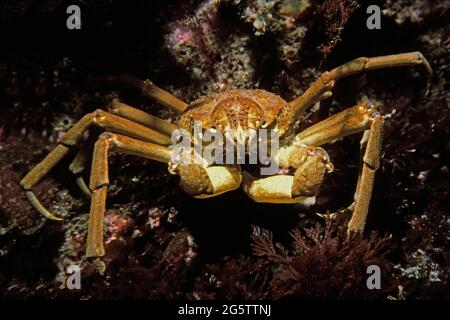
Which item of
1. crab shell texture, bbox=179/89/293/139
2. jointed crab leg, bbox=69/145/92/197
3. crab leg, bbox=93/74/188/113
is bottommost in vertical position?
jointed crab leg, bbox=69/145/92/197

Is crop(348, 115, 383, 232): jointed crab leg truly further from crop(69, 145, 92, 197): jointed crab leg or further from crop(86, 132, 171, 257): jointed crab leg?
crop(69, 145, 92, 197): jointed crab leg

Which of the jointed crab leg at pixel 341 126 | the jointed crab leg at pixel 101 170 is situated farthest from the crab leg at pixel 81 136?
the jointed crab leg at pixel 341 126

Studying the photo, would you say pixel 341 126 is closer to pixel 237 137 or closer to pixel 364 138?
pixel 364 138

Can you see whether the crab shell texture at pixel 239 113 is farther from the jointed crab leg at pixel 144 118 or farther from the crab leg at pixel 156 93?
the crab leg at pixel 156 93

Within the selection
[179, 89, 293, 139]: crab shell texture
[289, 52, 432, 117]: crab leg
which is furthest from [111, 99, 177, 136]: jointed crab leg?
[289, 52, 432, 117]: crab leg

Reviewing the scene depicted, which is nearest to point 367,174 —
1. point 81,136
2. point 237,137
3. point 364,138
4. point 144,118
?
point 364,138
